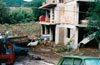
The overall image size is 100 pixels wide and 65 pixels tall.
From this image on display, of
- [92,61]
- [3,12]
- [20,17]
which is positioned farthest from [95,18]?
[20,17]

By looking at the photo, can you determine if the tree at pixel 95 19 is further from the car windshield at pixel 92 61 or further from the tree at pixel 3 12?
the tree at pixel 3 12

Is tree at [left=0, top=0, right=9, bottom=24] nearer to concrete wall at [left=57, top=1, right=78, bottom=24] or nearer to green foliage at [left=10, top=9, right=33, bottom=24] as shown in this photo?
green foliage at [left=10, top=9, right=33, bottom=24]

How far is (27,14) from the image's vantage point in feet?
176

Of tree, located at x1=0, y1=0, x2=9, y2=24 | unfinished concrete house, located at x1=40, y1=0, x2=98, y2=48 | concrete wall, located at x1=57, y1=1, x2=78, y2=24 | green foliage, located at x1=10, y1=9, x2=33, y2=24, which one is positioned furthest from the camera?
green foliage, located at x1=10, y1=9, x2=33, y2=24

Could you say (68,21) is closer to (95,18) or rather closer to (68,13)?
(68,13)

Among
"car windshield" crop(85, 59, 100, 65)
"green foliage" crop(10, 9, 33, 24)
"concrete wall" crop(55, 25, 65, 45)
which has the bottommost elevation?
"concrete wall" crop(55, 25, 65, 45)

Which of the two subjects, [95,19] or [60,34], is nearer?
[95,19]

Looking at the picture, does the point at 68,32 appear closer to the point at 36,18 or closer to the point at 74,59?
the point at 74,59

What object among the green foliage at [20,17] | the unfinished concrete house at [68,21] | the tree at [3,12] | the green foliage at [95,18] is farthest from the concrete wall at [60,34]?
the green foliage at [20,17]

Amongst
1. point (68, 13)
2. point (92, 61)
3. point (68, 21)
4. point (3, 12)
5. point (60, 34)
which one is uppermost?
point (3, 12)

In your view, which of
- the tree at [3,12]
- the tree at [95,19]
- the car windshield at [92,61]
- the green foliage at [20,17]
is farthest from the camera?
the green foliage at [20,17]

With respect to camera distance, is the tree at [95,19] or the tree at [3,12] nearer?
the tree at [95,19]

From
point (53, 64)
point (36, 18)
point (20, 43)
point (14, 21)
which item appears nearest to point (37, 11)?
point (36, 18)

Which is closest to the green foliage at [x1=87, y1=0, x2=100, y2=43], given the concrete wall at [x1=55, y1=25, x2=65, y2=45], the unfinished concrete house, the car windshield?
Answer: the unfinished concrete house
